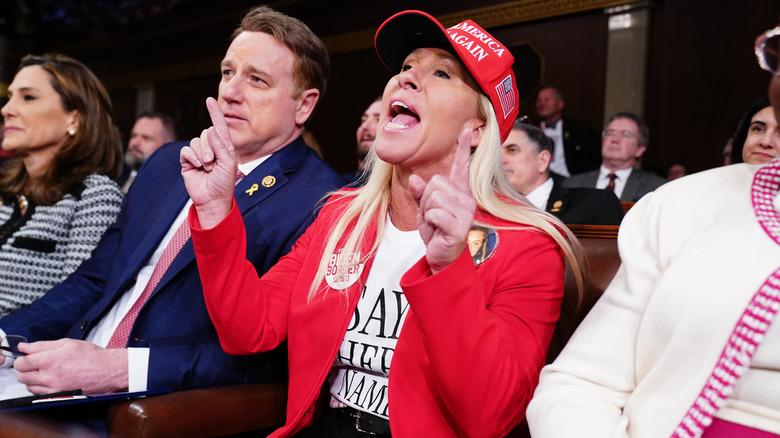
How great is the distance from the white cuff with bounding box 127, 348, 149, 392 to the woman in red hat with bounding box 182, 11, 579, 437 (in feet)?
0.66

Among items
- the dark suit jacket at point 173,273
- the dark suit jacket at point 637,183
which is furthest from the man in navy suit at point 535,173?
the dark suit jacket at point 173,273

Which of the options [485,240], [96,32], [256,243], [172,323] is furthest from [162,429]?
[96,32]

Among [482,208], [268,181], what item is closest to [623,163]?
[268,181]

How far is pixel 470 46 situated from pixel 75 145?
1.48 metres

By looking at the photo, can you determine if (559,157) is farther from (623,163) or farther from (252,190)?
(252,190)

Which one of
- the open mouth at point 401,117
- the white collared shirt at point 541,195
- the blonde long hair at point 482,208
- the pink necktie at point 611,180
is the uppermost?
the pink necktie at point 611,180

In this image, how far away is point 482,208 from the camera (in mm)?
1420

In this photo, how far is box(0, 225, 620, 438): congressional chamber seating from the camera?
1.27 m

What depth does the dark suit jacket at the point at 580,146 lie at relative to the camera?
5.27m

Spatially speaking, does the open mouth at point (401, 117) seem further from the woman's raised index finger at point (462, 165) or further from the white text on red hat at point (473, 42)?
the woman's raised index finger at point (462, 165)

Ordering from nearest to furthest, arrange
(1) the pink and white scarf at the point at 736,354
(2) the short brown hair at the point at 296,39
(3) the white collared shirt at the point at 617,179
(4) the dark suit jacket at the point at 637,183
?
(1) the pink and white scarf at the point at 736,354
(2) the short brown hair at the point at 296,39
(4) the dark suit jacket at the point at 637,183
(3) the white collared shirt at the point at 617,179

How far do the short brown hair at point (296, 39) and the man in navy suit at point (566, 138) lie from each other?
3501 millimetres

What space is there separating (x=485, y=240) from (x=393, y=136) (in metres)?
0.28

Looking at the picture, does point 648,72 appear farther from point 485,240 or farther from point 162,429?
point 162,429
